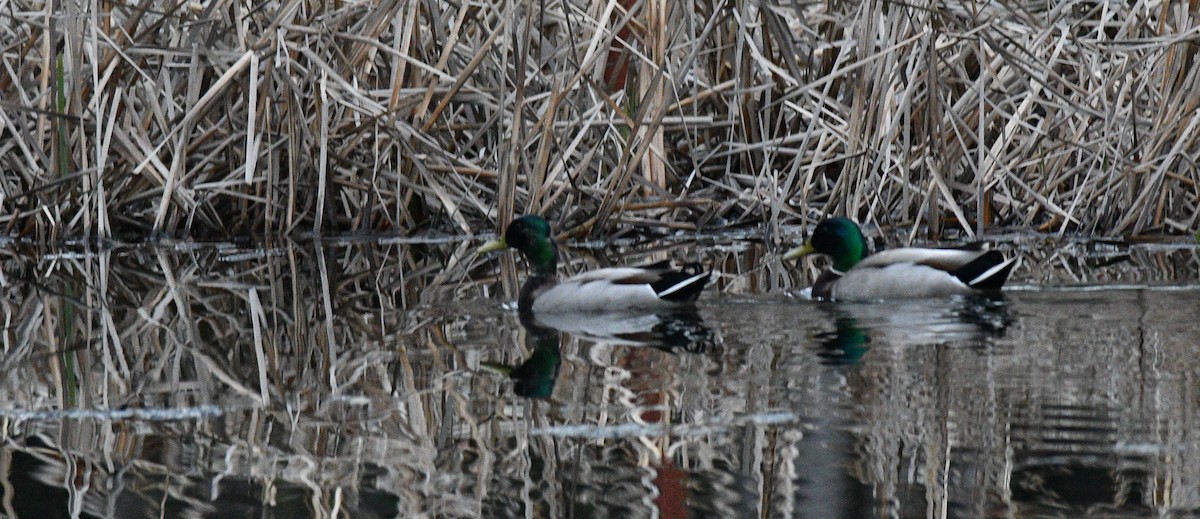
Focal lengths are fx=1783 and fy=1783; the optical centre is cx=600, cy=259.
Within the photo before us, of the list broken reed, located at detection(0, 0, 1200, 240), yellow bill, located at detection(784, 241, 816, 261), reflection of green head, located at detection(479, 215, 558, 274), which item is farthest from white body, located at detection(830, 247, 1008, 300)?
broken reed, located at detection(0, 0, 1200, 240)

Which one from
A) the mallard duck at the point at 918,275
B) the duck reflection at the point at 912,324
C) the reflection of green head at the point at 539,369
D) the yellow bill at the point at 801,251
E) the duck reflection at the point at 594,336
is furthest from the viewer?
the yellow bill at the point at 801,251

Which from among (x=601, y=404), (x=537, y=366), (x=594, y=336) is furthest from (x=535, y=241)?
(x=601, y=404)

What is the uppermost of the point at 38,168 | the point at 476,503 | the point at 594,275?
the point at 38,168

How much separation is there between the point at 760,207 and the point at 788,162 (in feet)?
1.31

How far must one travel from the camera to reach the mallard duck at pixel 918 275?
22.0 ft

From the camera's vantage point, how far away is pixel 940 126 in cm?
850

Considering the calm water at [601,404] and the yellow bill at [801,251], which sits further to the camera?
the yellow bill at [801,251]

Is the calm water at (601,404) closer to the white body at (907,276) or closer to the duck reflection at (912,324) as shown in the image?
the duck reflection at (912,324)

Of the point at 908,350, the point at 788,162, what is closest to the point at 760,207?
the point at 788,162

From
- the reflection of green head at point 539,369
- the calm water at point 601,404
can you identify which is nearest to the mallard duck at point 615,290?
the calm water at point 601,404

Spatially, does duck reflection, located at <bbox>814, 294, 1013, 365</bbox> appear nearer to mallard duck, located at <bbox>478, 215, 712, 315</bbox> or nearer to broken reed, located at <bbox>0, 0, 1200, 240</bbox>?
mallard duck, located at <bbox>478, 215, 712, 315</bbox>

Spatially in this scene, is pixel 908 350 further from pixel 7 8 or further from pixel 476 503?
pixel 7 8

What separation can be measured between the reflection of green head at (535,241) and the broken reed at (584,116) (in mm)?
1165

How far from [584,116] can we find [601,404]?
4.83 metres
